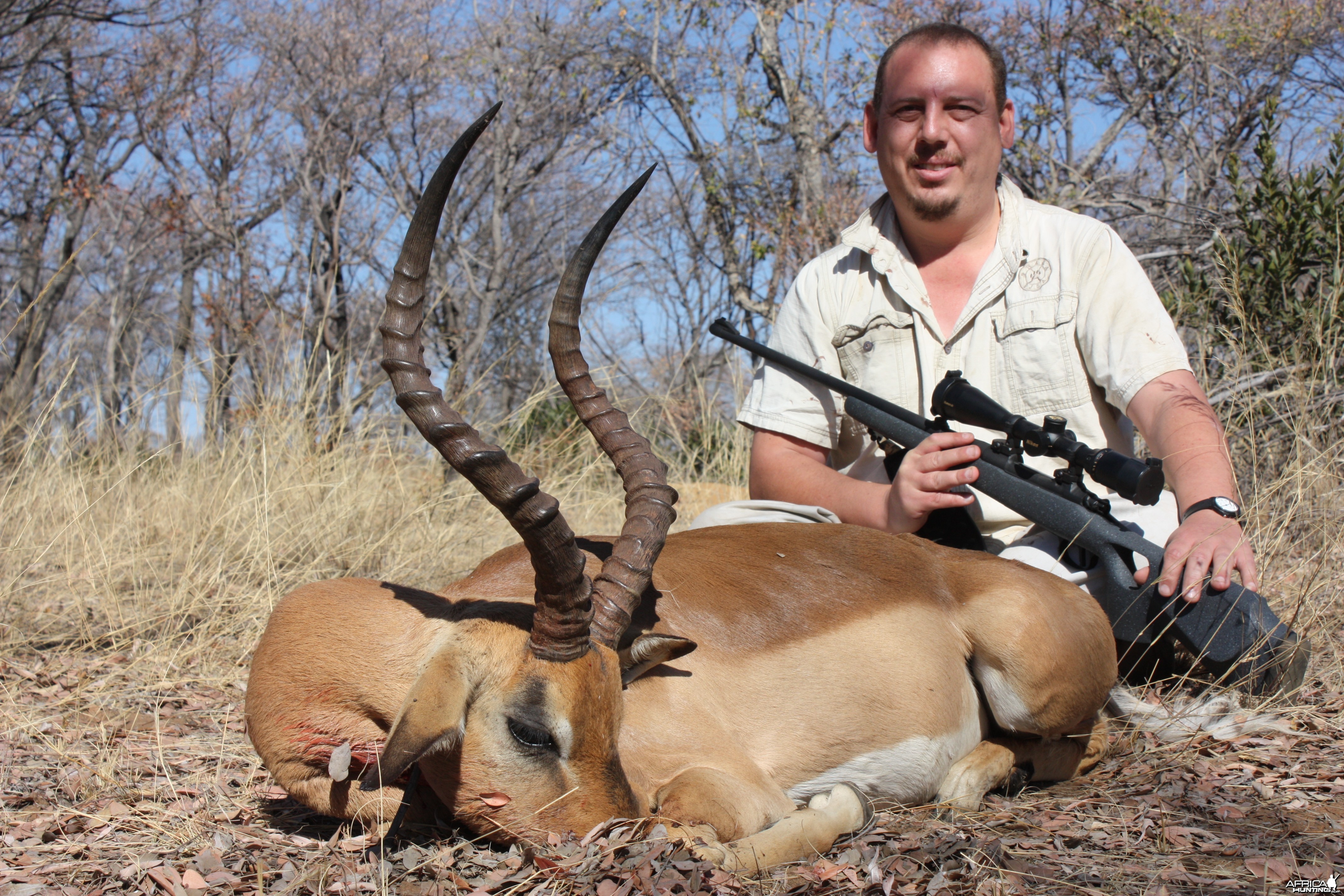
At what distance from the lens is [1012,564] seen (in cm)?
337

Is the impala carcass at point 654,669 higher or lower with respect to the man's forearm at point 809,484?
lower

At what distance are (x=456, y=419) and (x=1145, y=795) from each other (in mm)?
2198

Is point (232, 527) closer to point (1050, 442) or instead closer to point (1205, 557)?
point (1050, 442)

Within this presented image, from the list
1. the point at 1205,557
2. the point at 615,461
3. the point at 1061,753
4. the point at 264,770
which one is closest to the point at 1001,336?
the point at 1205,557

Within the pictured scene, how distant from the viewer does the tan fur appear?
94.7 inches

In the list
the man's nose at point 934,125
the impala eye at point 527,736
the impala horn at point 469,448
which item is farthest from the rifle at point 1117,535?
the impala eye at point 527,736

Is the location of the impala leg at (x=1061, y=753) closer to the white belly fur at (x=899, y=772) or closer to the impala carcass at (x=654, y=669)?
the impala carcass at (x=654, y=669)

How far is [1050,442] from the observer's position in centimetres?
349

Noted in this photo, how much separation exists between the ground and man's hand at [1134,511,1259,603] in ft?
1.73

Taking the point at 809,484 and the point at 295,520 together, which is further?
the point at 295,520

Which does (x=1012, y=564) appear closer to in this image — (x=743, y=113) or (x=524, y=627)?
(x=524, y=627)

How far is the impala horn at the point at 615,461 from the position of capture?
2.61 metres

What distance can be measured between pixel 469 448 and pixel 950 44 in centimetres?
283

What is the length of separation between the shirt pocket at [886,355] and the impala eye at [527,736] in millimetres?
2286
